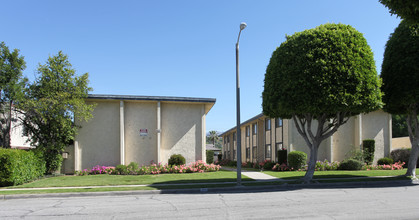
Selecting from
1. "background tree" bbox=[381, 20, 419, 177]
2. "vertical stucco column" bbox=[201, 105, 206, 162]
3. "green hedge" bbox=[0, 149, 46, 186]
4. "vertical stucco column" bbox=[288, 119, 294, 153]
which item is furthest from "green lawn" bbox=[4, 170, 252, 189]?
"background tree" bbox=[381, 20, 419, 177]

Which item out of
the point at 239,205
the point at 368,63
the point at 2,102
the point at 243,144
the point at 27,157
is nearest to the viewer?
the point at 239,205

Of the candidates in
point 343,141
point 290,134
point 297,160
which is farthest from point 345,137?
point 297,160

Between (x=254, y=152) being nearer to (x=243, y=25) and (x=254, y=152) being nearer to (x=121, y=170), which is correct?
(x=121, y=170)

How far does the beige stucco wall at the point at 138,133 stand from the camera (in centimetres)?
2158

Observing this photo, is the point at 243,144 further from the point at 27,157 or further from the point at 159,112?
the point at 27,157

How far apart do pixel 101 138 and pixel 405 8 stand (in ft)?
62.9

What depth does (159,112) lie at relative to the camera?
21719 mm

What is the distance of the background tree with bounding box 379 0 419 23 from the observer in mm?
6785

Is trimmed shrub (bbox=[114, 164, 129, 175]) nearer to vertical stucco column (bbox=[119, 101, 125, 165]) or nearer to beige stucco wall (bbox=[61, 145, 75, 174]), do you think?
vertical stucco column (bbox=[119, 101, 125, 165])

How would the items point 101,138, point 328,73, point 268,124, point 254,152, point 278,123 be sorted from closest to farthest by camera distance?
point 328,73 < point 101,138 < point 278,123 < point 268,124 < point 254,152

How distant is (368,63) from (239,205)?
31.3 ft

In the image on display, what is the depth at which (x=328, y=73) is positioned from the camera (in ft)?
43.9

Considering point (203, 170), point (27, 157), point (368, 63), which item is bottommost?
point (203, 170)

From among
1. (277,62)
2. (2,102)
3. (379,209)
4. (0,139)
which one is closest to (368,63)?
(277,62)
